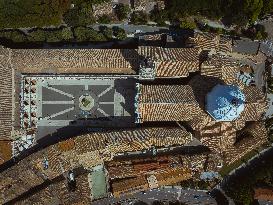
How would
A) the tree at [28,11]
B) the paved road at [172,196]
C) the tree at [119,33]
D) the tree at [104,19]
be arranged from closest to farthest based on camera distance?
the tree at [28,11] < the paved road at [172,196] < the tree at [119,33] < the tree at [104,19]

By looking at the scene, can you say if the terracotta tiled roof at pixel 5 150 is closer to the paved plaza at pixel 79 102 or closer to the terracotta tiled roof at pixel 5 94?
the terracotta tiled roof at pixel 5 94

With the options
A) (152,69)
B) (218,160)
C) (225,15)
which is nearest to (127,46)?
(152,69)

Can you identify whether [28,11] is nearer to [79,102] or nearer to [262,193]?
[79,102]

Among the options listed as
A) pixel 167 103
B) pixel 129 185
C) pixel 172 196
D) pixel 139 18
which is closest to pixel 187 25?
pixel 139 18

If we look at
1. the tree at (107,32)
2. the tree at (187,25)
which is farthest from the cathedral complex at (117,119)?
the tree at (107,32)

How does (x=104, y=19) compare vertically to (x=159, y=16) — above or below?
below

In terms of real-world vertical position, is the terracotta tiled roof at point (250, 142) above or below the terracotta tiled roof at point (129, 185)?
above

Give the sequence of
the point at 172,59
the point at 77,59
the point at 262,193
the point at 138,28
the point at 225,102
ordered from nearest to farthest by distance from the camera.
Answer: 1. the point at 225,102
2. the point at 172,59
3. the point at 77,59
4. the point at 262,193
5. the point at 138,28

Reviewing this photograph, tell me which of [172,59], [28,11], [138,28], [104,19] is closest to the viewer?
[172,59]

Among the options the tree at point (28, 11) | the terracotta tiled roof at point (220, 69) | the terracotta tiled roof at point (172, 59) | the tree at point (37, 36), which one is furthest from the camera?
the tree at point (37, 36)
